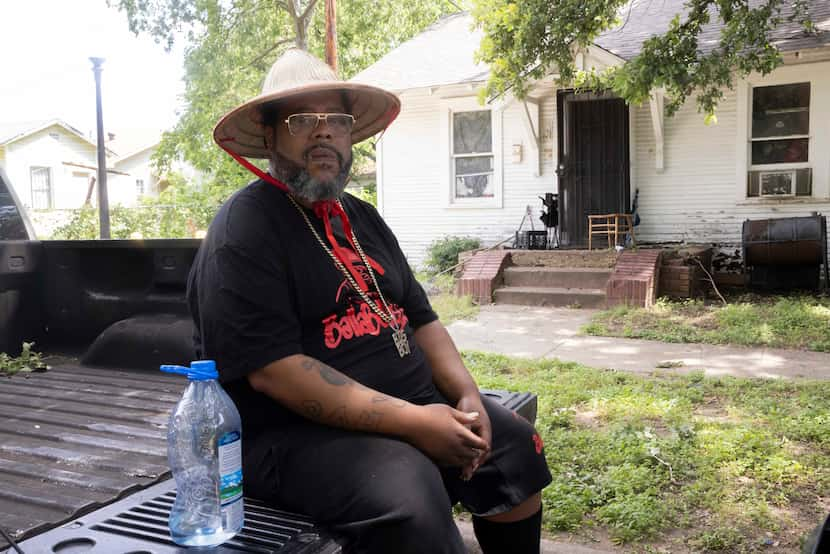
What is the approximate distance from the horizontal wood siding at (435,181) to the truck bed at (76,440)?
10086 millimetres

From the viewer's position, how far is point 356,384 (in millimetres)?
2141

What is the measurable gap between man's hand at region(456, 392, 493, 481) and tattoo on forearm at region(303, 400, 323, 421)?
1.61ft

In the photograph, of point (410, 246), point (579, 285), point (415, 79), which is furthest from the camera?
point (410, 246)

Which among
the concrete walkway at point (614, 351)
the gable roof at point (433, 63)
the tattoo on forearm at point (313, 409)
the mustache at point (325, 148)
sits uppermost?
the gable roof at point (433, 63)

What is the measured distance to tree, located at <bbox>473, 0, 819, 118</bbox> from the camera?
25.3ft

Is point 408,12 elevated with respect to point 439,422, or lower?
elevated

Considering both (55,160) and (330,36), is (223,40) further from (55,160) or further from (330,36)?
(55,160)

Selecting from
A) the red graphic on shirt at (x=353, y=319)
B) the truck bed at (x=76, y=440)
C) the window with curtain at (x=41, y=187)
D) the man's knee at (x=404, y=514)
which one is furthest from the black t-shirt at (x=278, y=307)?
the window with curtain at (x=41, y=187)

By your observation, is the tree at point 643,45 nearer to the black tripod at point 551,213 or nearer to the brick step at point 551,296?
the brick step at point 551,296

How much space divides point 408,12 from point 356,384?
22.5 m

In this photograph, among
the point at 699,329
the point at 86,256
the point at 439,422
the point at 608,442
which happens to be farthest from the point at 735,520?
the point at 699,329

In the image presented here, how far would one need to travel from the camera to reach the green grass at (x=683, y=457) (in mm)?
3490

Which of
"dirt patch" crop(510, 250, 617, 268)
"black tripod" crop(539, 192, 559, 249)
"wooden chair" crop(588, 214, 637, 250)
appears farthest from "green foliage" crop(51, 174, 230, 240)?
"wooden chair" crop(588, 214, 637, 250)

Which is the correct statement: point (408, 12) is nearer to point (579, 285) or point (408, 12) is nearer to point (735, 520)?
point (579, 285)
